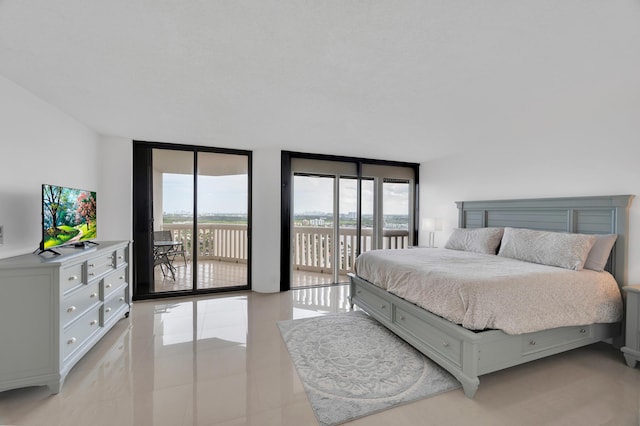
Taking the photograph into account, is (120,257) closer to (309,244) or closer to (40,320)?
(40,320)

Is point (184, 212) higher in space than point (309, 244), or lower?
higher

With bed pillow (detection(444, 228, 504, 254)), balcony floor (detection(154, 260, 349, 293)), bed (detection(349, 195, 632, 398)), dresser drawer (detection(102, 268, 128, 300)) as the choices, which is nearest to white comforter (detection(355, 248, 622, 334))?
bed (detection(349, 195, 632, 398))

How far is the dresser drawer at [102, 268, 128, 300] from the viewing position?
2682 millimetres

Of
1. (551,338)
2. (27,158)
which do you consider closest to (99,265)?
(27,158)

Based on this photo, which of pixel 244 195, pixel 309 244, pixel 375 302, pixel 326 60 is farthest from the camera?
pixel 309 244

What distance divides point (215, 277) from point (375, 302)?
2.99 meters

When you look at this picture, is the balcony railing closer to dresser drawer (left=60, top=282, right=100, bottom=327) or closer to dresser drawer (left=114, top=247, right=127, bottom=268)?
dresser drawer (left=114, top=247, right=127, bottom=268)

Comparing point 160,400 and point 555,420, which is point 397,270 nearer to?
point 555,420

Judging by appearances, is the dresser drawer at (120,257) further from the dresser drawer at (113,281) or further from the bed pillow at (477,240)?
the bed pillow at (477,240)

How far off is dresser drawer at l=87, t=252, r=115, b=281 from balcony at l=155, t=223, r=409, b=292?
56.7 inches

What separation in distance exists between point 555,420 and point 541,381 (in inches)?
19.6

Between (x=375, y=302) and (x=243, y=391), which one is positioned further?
(x=375, y=302)

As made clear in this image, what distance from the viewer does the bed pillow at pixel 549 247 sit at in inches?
98.9

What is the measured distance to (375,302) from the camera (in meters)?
3.11
